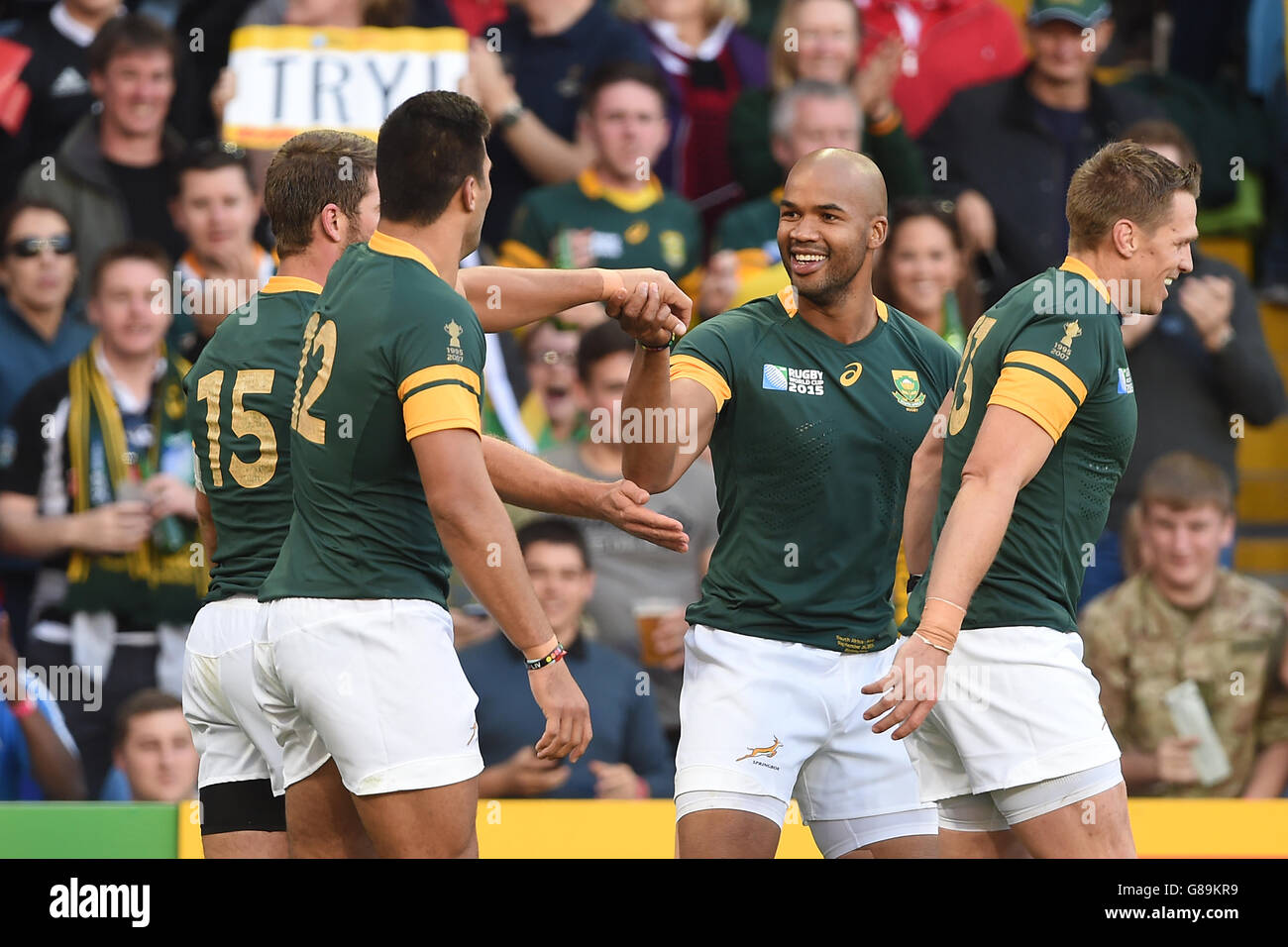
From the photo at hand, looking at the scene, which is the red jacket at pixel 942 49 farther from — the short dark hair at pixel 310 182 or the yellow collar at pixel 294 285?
the yellow collar at pixel 294 285

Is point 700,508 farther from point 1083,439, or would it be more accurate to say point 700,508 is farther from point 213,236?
point 1083,439

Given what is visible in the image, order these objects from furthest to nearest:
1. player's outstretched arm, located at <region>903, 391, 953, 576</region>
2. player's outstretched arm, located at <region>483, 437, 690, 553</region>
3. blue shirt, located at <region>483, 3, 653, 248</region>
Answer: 1. blue shirt, located at <region>483, 3, 653, 248</region>
2. player's outstretched arm, located at <region>903, 391, 953, 576</region>
3. player's outstretched arm, located at <region>483, 437, 690, 553</region>

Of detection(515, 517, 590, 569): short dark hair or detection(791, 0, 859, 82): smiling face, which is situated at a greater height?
detection(791, 0, 859, 82): smiling face

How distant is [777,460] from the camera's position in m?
4.49

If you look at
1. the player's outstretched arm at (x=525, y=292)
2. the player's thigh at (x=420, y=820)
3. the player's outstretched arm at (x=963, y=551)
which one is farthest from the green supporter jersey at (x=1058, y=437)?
the player's thigh at (x=420, y=820)

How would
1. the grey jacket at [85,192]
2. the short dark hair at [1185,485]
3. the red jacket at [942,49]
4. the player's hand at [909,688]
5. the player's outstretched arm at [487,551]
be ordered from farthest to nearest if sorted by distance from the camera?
1. the red jacket at [942,49]
2. the grey jacket at [85,192]
3. the short dark hair at [1185,485]
4. the player's hand at [909,688]
5. the player's outstretched arm at [487,551]

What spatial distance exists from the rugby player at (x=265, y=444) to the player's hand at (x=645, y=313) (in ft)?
0.25

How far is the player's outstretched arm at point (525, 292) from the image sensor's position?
14.1 feet

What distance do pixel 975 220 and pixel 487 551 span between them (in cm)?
467

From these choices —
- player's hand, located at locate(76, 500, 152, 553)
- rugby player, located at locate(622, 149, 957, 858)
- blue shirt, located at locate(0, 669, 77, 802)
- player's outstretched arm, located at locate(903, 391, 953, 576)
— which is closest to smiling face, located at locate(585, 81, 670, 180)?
player's hand, located at locate(76, 500, 152, 553)

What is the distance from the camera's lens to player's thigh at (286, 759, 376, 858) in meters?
3.93

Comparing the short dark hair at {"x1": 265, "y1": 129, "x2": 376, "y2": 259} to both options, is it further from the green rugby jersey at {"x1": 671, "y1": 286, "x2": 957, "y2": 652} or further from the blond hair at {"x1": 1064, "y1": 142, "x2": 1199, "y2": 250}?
the blond hair at {"x1": 1064, "y1": 142, "x2": 1199, "y2": 250}

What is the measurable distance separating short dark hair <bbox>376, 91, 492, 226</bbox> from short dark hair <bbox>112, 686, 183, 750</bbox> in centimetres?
354

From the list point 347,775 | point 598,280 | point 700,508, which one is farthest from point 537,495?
point 700,508
